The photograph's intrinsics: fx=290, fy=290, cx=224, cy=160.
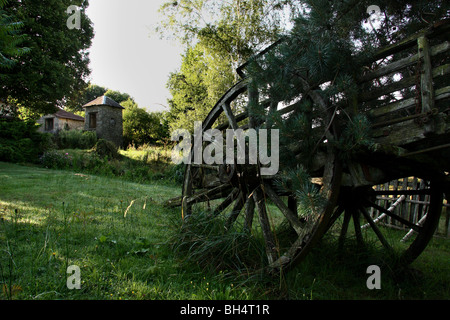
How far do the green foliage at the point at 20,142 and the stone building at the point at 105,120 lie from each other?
328 inches

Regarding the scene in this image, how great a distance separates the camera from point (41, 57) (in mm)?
11742

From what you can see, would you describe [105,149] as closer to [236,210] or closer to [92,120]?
[92,120]

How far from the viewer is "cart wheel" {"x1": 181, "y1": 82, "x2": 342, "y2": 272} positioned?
2.09 m

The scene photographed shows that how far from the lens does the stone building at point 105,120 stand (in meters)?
21.5

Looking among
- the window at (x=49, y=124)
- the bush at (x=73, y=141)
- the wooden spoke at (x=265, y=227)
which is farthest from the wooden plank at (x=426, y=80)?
the window at (x=49, y=124)

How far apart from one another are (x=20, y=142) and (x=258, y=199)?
1275 centimetres

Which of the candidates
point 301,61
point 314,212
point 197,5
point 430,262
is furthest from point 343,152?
point 197,5

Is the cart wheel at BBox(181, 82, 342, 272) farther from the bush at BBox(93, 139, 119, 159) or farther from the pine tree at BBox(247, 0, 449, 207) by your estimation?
the bush at BBox(93, 139, 119, 159)

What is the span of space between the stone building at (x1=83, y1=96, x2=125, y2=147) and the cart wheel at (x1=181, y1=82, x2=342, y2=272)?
19417mm

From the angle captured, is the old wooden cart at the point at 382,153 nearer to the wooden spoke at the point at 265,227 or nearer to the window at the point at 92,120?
the wooden spoke at the point at 265,227

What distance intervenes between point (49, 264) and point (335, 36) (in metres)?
2.93

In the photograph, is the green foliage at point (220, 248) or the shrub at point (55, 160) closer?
the green foliage at point (220, 248)

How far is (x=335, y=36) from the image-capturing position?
7.18 ft

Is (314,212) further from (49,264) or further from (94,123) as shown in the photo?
(94,123)
